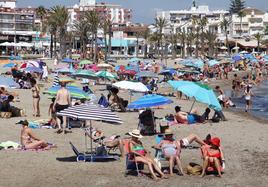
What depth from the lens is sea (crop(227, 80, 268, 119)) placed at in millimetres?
24234

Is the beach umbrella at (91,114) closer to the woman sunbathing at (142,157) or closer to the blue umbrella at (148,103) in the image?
the woman sunbathing at (142,157)

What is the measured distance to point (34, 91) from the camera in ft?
57.5

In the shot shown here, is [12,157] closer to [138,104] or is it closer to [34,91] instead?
[138,104]

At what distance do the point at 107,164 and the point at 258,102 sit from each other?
829 inches

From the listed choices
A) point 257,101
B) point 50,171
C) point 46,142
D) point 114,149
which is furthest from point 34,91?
point 257,101

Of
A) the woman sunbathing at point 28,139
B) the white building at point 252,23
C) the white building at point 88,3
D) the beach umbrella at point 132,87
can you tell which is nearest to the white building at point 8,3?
the white building at point 88,3

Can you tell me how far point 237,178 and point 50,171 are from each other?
364 centimetres

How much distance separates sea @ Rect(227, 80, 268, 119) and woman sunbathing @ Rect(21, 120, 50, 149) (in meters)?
12.7

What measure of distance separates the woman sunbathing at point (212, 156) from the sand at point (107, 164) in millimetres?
213

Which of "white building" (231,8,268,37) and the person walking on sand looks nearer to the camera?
the person walking on sand

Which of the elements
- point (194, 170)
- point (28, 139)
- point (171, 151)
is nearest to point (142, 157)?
point (171, 151)

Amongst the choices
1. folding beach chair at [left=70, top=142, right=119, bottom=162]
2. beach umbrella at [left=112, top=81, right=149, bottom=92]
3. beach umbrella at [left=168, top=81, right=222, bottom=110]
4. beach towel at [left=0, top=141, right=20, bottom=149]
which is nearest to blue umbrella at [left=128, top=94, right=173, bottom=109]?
beach umbrella at [left=168, top=81, right=222, bottom=110]

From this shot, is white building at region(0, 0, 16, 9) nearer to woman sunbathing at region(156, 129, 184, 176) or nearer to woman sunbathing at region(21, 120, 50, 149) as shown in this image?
woman sunbathing at region(21, 120, 50, 149)

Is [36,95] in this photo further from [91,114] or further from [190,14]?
[190,14]
